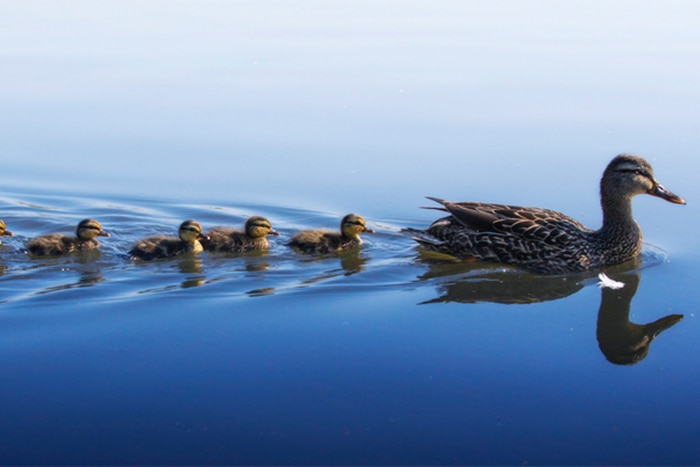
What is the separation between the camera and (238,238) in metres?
6.21

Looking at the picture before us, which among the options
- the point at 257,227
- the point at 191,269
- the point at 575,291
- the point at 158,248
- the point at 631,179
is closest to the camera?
the point at 575,291

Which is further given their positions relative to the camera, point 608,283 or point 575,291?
point 608,283

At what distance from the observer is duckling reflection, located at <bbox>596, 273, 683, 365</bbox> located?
419cm

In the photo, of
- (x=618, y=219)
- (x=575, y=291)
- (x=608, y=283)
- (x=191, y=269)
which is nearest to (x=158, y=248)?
(x=191, y=269)

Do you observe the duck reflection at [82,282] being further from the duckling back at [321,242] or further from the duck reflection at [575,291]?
the duck reflection at [575,291]

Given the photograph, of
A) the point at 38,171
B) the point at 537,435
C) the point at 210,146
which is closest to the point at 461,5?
the point at 210,146

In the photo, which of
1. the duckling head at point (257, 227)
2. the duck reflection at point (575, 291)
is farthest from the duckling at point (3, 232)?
the duck reflection at point (575, 291)

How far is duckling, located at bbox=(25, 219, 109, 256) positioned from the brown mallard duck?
204 centimetres

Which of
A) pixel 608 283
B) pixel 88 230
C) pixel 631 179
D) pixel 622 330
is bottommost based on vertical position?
pixel 622 330

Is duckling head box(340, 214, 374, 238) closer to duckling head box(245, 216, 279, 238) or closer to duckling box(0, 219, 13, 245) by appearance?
duckling head box(245, 216, 279, 238)

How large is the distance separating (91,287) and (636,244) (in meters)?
2.98

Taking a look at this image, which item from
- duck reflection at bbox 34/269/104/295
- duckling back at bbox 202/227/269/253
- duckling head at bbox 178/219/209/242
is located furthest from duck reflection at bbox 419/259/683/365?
duck reflection at bbox 34/269/104/295

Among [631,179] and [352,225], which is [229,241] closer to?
[352,225]

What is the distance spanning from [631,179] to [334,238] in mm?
1750
